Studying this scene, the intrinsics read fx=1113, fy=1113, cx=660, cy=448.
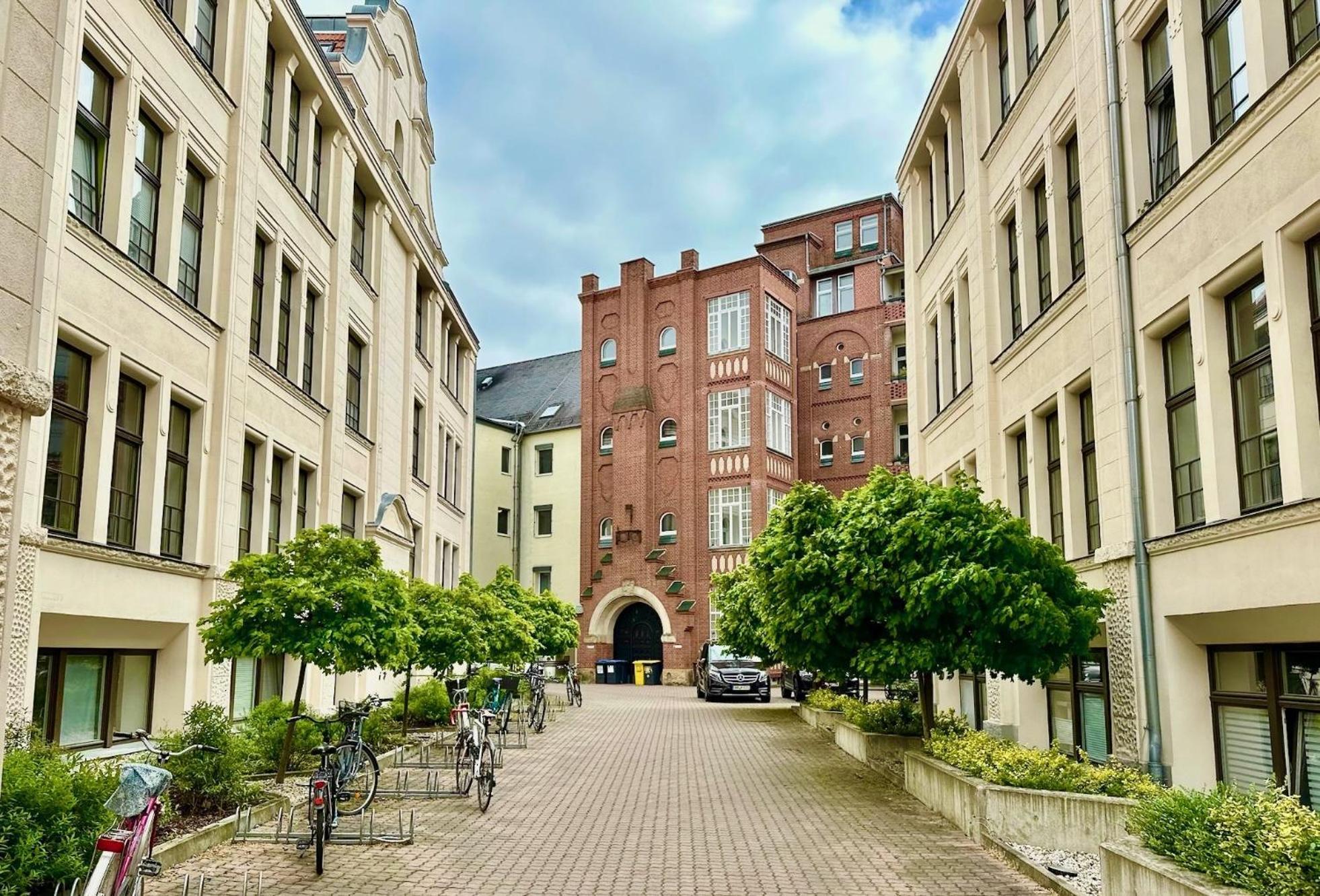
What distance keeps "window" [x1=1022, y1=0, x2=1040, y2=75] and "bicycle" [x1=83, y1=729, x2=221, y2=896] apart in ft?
51.3

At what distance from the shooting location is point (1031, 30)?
17.6 m

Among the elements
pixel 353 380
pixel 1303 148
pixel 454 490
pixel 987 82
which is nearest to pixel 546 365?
pixel 454 490

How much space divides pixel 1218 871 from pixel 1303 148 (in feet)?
19.7

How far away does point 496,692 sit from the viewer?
2239 cm

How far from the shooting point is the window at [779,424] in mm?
47812

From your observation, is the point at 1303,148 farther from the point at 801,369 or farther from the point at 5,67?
the point at 801,369

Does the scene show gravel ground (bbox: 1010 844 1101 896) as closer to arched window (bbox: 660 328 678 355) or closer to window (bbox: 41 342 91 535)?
window (bbox: 41 342 91 535)

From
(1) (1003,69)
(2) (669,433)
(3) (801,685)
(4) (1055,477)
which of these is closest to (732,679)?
(3) (801,685)

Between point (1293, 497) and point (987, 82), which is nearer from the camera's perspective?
point (1293, 497)

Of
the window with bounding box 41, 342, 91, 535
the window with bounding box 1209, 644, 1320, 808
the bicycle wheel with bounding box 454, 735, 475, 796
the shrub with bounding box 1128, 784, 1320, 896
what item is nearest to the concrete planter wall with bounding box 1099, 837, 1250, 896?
the shrub with bounding box 1128, 784, 1320, 896

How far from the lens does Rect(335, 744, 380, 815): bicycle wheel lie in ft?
38.5

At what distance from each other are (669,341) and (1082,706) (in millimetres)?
37245

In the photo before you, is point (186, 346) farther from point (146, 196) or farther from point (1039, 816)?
point (1039, 816)

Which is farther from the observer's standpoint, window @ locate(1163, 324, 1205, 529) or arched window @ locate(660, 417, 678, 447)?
arched window @ locate(660, 417, 678, 447)
